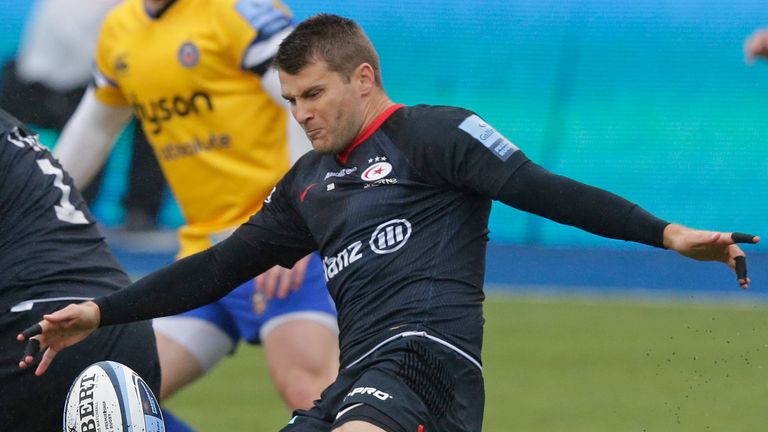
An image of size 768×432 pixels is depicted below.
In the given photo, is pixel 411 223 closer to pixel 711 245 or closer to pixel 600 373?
pixel 711 245

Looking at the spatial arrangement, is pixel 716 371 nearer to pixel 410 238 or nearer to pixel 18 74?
pixel 410 238

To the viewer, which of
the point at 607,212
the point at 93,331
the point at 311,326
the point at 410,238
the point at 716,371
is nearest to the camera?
the point at 607,212

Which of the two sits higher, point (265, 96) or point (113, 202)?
point (265, 96)

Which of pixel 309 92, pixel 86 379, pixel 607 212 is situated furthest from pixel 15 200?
pixel 607 212

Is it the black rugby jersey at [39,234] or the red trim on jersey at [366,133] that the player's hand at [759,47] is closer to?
the red trim on jersey at [366,133]

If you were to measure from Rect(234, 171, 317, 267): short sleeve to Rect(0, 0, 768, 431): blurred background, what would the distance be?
776 cm

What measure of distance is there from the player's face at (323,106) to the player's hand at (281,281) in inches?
56.5

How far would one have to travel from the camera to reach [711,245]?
397cm

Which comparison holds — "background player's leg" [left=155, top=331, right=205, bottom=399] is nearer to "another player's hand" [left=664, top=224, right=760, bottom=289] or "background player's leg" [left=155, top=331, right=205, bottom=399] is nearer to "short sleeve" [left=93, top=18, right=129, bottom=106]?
"short sleeve" [left=93, top=18, right=129, bottom=106]

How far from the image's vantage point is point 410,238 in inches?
175

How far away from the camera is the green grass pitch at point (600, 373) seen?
26.6 ft

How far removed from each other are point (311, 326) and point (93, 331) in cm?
131

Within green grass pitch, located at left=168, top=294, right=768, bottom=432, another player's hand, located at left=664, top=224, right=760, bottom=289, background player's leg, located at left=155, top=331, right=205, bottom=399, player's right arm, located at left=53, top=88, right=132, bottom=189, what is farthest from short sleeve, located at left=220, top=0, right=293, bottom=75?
another player's hand, located at left=664, top=224, right=760, bottom=289

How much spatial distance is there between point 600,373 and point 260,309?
3.86m
